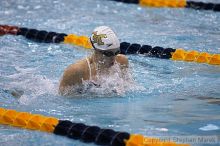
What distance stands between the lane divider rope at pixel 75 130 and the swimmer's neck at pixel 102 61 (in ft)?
2.97

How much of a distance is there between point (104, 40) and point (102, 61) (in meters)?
0.21

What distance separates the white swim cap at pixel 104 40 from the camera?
5.38 metres

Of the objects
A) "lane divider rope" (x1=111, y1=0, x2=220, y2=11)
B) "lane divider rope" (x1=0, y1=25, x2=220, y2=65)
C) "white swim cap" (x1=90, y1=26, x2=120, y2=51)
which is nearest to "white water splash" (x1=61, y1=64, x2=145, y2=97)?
"white swim cap" (x1=90, y1=26, x2=120, y2=51)

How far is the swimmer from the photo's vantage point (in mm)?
5348

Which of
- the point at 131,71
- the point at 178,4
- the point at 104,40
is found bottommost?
the point at 178,4

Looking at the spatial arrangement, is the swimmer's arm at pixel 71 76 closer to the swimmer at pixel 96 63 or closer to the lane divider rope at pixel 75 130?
the swimmer at pixel 96 63

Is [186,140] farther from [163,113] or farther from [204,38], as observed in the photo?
[204,38]

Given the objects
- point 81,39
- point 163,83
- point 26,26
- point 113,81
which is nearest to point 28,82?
point 113,81

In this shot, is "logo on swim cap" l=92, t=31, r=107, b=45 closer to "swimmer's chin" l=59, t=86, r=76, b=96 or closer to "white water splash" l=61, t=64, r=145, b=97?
"white water splash" l=61, t=64, r=145, b=97

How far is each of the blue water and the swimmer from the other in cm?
18

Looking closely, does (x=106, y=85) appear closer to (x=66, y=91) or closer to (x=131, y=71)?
(x=66, y=91)

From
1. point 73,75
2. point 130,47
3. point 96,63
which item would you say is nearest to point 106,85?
point 96,63

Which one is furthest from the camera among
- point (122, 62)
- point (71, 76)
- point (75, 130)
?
point (122, 62)

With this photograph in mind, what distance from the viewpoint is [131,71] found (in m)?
6.07
